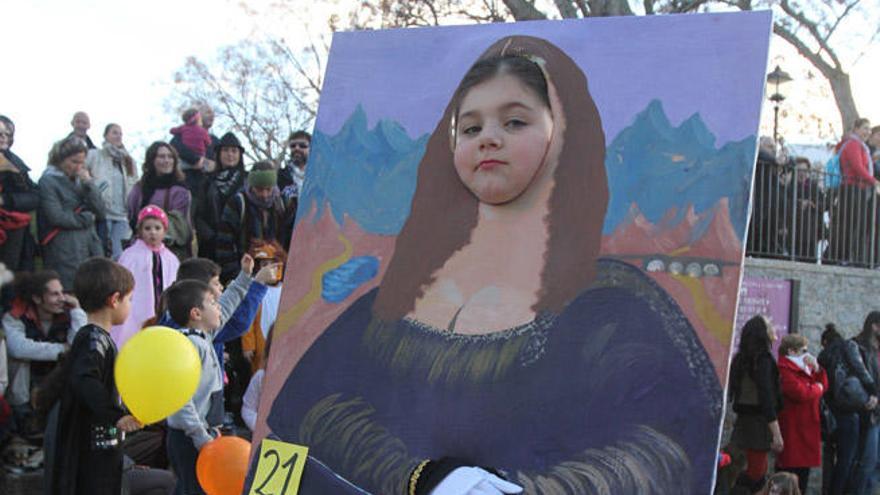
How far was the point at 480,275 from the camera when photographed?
3.25 m

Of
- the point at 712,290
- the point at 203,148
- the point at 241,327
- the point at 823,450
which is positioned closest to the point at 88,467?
the point at 241,327

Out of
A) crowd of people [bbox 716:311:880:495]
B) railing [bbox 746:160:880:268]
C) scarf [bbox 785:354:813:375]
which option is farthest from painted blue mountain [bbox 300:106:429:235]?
railing [bbox 746:160:880:268]

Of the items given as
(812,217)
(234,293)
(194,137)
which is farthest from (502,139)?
(812,217)

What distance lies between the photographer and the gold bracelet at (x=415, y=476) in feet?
10.1

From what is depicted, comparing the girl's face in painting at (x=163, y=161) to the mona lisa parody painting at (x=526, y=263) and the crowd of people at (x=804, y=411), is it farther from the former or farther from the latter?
the mona lisa parody painting at (x=526, y=263)

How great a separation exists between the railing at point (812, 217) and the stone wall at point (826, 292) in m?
0.21

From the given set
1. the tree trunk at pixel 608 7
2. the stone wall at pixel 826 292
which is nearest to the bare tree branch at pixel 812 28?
the tree trunk at pixel 608 7

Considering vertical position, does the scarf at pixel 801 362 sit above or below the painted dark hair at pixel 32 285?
below

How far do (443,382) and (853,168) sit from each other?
8319mm

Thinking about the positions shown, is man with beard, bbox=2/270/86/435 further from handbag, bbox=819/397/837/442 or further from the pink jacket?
handbag, bbox=819/397/837/442

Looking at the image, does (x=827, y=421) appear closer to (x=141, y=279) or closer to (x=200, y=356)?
(x=141, y=279)

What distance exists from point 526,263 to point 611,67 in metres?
0.60

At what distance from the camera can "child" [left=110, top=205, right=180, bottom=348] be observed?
6.40 meters

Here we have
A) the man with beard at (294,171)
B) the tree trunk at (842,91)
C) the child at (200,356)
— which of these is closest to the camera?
the child at (200,356)
